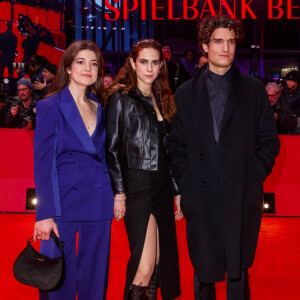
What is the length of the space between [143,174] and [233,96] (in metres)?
0.73

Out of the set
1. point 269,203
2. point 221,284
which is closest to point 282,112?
point 269,203

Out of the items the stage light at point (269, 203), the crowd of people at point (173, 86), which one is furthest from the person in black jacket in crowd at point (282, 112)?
the stage light at point (269, 203)

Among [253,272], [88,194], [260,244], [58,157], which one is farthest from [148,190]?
[260,244]

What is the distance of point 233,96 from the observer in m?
2.87

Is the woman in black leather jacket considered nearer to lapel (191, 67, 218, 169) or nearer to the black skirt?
the black skirt

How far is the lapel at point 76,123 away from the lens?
2.74 m

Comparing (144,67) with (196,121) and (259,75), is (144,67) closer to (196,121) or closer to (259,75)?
(196,121)

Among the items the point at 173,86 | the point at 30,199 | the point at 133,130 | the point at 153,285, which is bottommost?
the point at 153,285

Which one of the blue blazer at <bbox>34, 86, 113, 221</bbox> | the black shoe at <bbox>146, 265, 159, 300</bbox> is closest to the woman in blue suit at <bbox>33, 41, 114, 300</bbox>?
the blue blazer at <bbox>34, 86, 113, 221</bbox>

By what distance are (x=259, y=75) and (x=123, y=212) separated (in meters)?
12.7

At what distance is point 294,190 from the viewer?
20.5ft

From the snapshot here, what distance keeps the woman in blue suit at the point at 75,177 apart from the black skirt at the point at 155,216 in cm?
18

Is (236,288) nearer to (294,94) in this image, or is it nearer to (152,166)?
(152,166)

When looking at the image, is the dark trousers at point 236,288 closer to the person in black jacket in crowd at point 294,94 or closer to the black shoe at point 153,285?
the black shoe at point 153,285
